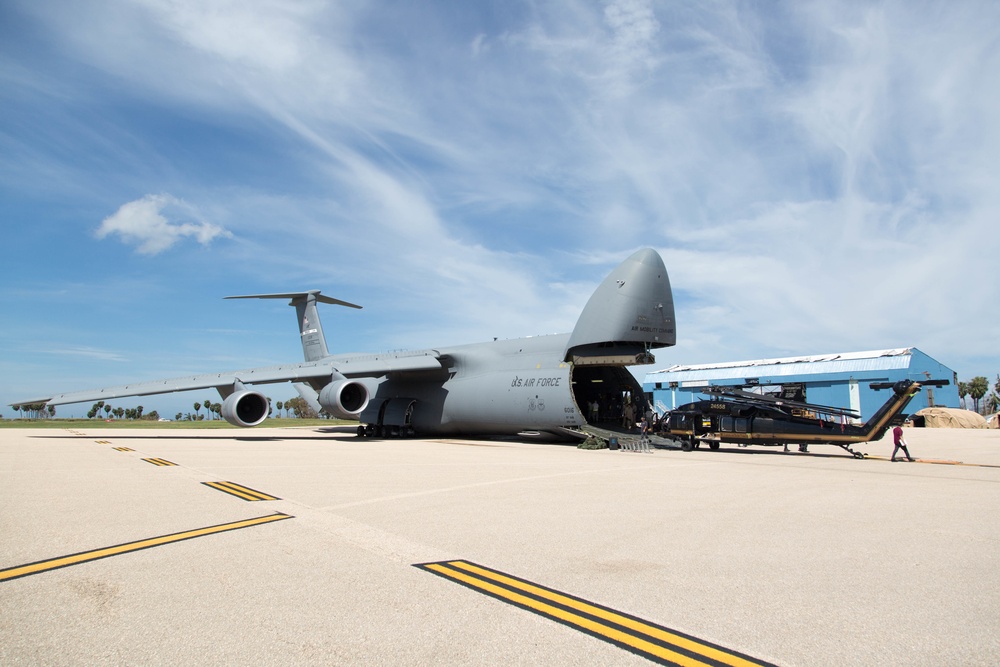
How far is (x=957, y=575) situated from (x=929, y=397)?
56462mm

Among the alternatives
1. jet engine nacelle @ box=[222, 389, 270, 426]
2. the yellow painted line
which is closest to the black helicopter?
jet engine nacelle @ box=[222, 389, 270, 426]

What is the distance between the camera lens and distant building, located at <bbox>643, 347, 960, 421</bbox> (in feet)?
154

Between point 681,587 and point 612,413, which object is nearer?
point 681,587

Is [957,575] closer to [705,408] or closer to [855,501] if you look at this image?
[855,501]

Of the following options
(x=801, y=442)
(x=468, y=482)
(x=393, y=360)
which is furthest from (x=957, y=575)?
(x=393, y=360)

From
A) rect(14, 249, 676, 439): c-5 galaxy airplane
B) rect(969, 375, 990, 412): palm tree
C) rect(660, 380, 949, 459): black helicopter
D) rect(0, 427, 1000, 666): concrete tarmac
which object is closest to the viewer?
rect(0, 427, 1000, 666): concrete tarmac

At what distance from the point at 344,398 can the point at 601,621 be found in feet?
68.5

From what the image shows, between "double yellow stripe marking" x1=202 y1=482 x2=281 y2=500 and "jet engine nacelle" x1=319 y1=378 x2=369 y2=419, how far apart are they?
13.1 metres

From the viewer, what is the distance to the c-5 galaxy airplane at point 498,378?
763 inches

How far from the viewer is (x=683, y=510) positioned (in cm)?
762

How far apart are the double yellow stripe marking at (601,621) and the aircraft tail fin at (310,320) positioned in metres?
27.7

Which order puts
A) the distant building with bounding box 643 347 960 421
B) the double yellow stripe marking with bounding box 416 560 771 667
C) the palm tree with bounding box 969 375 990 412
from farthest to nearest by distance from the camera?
the palm tree with bounding box 969 375 990 412 → the distant building with bounding box 643 347 960 421 → the double yellow stripe marking with bounding box 416 560 771 667

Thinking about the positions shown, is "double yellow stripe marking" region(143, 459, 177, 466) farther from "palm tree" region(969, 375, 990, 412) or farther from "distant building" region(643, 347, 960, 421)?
"palm tree" region(969, 375, 990, 412)

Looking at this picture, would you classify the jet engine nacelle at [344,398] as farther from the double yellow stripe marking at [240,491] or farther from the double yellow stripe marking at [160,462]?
the double yellow stripe marking at [240,491]
